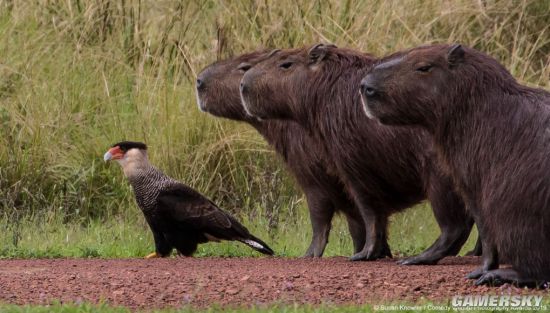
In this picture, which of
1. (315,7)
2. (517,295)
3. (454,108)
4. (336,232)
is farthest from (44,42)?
(517,295)

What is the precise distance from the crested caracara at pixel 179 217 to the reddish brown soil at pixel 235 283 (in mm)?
841

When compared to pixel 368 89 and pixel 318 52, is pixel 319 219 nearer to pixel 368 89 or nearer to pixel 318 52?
pixel 318 52

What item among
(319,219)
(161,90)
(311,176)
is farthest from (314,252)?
(161,90)

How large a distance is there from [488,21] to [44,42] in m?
4.21

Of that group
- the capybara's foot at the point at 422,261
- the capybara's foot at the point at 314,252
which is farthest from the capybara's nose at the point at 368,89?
the capybara's foot at the point at 314,252

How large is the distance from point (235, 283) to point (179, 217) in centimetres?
224

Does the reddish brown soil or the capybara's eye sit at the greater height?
the capybara's eye

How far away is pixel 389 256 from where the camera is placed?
28.0 feet

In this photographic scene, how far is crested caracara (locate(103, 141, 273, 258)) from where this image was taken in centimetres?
862

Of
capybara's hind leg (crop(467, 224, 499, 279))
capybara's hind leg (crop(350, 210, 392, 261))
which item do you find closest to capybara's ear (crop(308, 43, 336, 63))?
capybara's hind leg (crop(350, 210, 392, 261))

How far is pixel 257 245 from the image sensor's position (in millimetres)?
8625

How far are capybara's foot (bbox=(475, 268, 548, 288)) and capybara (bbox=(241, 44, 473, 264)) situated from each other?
4.06 ft

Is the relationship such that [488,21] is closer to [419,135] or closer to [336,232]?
[336,232]

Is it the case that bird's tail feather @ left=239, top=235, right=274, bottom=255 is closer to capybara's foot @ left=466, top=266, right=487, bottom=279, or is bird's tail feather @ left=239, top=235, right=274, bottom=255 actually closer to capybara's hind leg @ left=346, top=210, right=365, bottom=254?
capybara's hind leg @ left=346, top=210, right=365, bottom=254
